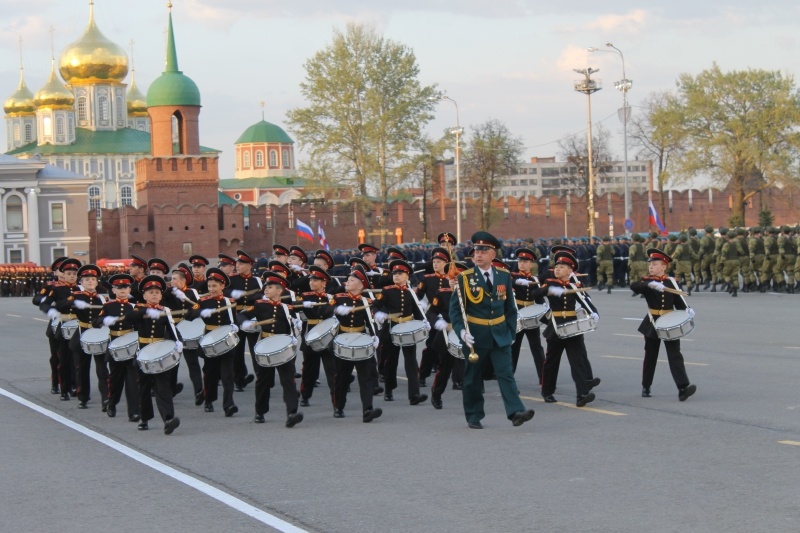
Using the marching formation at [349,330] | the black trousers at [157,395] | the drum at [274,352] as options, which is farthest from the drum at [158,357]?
the drum at [274,352]

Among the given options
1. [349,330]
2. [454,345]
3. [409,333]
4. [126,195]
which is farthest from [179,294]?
[126,195]

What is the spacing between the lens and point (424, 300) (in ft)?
54.7

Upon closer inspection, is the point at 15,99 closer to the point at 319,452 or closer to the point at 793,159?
the point at 793,159

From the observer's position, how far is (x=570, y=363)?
1349 cm

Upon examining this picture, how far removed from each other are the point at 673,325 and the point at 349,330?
11.5ft

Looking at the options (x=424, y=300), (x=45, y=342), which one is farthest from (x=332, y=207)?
(x=424, y=300)

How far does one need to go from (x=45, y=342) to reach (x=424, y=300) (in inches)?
517

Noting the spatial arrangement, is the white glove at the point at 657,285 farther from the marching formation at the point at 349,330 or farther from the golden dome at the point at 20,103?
the golden dome at the point at 20,103

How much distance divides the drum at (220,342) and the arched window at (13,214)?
80.6 m

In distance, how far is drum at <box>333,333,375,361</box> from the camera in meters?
12.9

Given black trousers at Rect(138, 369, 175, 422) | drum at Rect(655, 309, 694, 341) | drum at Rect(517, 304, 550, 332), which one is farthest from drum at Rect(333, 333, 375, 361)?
Answer: drum at Rect(655, 309, 694, 341)

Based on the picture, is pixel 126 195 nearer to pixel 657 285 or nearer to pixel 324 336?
pixel 324 336

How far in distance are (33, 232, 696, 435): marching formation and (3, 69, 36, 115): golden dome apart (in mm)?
129286

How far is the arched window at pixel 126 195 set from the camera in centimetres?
13950
